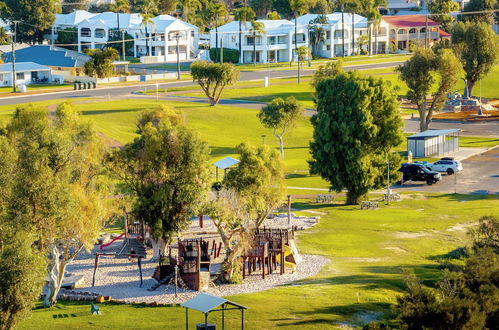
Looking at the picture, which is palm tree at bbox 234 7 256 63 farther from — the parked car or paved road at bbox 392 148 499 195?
the parked car

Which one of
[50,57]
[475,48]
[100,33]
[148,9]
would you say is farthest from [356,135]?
[148,9]

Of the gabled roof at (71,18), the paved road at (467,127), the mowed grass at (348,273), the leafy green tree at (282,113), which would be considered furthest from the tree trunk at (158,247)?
the gabled roof at (71,18)

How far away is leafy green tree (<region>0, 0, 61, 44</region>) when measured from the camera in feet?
575

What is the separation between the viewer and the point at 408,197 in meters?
66.8

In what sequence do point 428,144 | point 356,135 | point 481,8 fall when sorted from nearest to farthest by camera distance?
point 356,135
point 428,144
point 481,8

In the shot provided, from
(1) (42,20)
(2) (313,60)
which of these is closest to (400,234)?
(2) (313,60)

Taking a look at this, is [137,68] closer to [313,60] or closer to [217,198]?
[313,60]

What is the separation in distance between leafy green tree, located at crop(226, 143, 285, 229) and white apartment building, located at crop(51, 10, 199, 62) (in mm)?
121945

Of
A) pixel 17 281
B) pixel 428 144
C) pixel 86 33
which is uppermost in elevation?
pixel 86 33

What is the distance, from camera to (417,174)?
7281 centimetres

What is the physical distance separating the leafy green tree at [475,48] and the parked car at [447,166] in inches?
1823

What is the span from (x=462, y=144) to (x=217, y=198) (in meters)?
53.1

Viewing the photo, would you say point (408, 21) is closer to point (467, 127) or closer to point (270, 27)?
point (270, 27)

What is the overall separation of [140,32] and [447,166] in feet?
351
